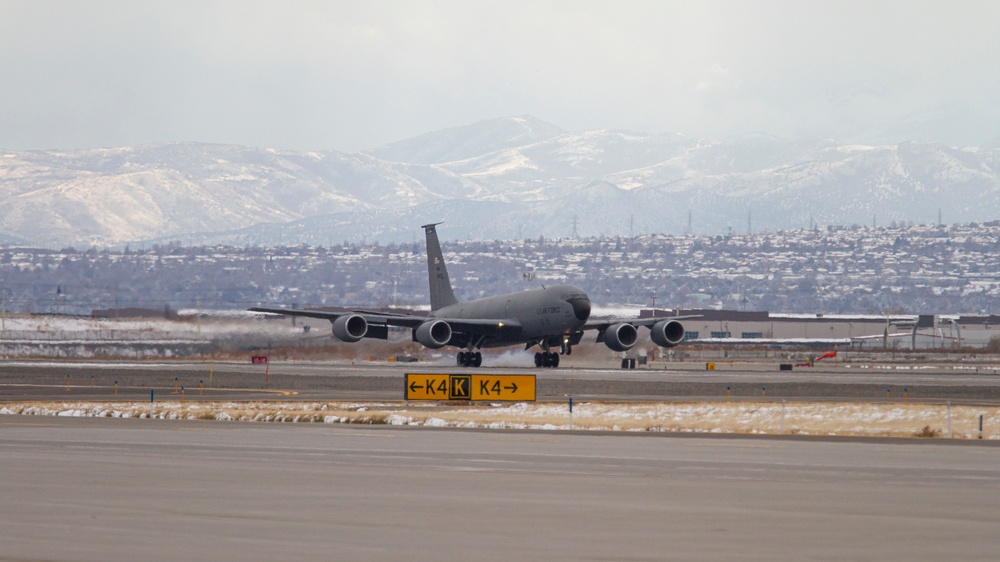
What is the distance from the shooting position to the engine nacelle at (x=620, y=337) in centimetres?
7731

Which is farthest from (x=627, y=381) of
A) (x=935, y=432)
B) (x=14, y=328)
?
(x=14, y=328)

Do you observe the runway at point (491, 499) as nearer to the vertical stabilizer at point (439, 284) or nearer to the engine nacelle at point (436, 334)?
the engine nacelle at point (436, 334)

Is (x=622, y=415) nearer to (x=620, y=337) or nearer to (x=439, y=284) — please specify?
(x=620, y=337)

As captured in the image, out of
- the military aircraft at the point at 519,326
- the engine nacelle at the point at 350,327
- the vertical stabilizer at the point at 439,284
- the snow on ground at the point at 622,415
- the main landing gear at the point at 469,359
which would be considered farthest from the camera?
the vertical stabilizer at the point at 439,284

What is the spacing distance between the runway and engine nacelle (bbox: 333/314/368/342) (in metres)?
42.4

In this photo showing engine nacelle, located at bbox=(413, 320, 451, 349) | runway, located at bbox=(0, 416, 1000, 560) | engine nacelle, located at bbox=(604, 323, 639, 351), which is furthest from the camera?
engine nacelle, located at bbox=(604, 323, 639, 351)

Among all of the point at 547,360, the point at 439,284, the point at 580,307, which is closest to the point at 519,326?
the point at 547,360

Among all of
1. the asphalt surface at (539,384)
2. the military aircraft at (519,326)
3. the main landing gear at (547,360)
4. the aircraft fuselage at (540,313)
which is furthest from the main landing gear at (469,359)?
the asphalt surface at (539,384)

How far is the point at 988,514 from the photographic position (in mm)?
19422

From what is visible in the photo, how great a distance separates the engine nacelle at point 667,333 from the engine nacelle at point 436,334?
12.1m

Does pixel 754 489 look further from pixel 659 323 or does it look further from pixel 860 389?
pixel 659 323

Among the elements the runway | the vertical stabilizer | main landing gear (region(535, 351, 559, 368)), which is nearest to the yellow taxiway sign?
the runway

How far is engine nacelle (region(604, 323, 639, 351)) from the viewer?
254 ft

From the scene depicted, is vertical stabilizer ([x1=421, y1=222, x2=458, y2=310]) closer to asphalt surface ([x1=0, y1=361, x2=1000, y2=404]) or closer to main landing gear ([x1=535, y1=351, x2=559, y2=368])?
asphalt surface ([x1=0, y1=361, x2=1000, y2=404])
